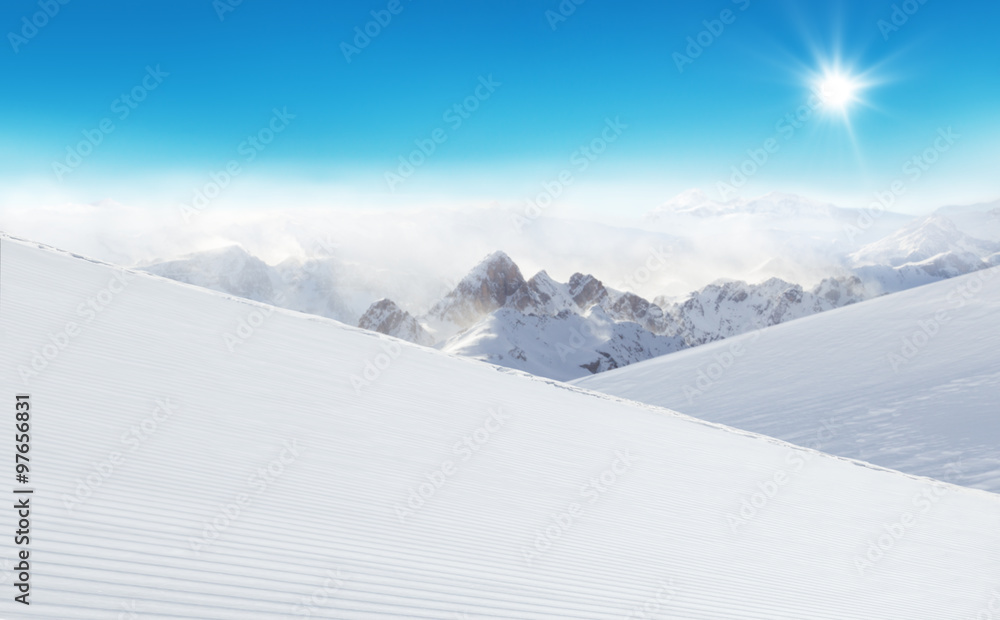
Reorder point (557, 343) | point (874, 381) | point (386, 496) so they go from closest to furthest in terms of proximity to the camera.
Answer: point (386, 496), point (874, 381), point (557, 343)

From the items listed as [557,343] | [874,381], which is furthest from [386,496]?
[557,343]

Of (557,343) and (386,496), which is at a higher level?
(557,343)

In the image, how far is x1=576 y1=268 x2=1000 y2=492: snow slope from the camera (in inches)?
577

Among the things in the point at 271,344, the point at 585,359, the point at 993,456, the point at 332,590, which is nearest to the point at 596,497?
the point at 332,590

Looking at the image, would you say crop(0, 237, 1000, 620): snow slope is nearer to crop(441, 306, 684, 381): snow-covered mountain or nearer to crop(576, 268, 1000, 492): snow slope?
crop(576, 268, 1000, 492): snow slope

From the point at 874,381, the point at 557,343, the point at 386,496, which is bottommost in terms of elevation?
the point at 386,496

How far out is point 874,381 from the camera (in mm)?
19750

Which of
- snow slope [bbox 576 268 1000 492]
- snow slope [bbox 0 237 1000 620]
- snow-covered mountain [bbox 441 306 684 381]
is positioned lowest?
snow slope [bbox 0 237 1000 620]

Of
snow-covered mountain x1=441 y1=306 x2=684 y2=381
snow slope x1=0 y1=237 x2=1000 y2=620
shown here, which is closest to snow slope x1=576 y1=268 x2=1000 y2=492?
snow slope x1=0 y1=237 x2=1000 y2=620

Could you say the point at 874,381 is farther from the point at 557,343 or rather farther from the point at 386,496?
the point at 557,343

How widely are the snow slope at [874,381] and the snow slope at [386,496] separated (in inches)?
122

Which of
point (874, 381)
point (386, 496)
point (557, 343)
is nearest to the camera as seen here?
point (386, 496)

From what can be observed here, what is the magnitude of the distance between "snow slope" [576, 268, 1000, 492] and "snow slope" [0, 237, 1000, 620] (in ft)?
10.2

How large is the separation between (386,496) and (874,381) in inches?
721
